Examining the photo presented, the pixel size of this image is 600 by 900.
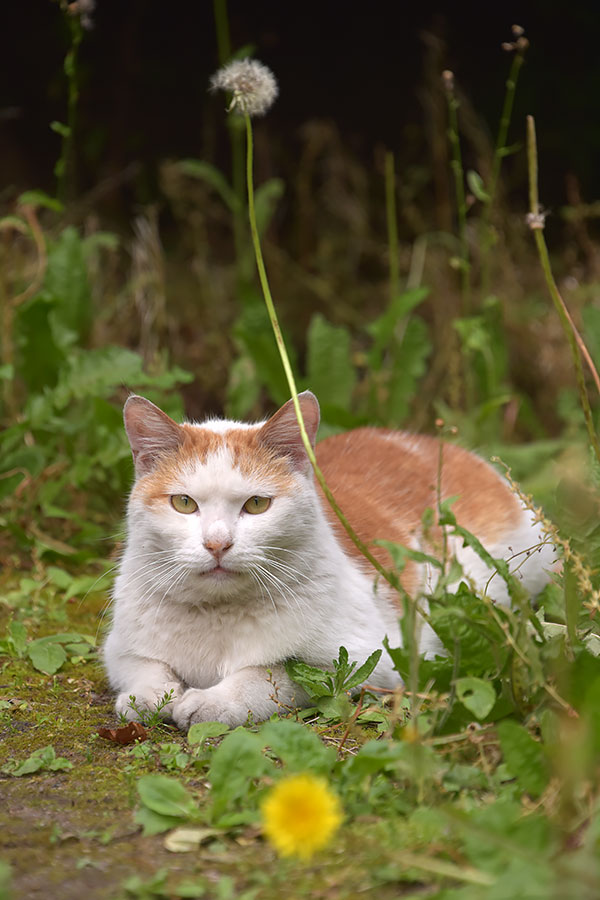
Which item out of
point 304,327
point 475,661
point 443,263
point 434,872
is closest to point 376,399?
point 443,263

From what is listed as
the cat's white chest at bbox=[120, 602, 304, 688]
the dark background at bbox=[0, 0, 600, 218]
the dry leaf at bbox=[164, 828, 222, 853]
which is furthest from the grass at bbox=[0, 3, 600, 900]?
the dark background at bbox=[0, 0, 600, 218]

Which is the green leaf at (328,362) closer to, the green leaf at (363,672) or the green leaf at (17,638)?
the green leaf at (17,638)

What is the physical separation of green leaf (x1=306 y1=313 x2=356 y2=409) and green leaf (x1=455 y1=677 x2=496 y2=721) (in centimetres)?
250

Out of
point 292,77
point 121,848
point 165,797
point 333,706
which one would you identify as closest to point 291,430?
point 333,706

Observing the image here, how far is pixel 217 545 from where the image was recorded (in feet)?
7.20

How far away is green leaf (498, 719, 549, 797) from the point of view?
166 centimetres

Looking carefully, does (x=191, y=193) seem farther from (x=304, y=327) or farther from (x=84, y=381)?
(x=84, y=381)

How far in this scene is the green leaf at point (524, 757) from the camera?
1.66 m

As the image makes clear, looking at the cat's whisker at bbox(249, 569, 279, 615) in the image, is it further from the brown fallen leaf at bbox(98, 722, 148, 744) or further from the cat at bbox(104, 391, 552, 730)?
the brown fallen leaf at bbox(98, 722, 148, 744)

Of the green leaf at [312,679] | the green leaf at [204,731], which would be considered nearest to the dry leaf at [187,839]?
the green leaf at [204,731]

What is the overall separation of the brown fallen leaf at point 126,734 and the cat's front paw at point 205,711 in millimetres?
82

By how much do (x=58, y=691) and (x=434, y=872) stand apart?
52.4 inches

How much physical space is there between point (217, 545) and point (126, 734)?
1.52ft

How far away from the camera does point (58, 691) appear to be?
252 centimetres
